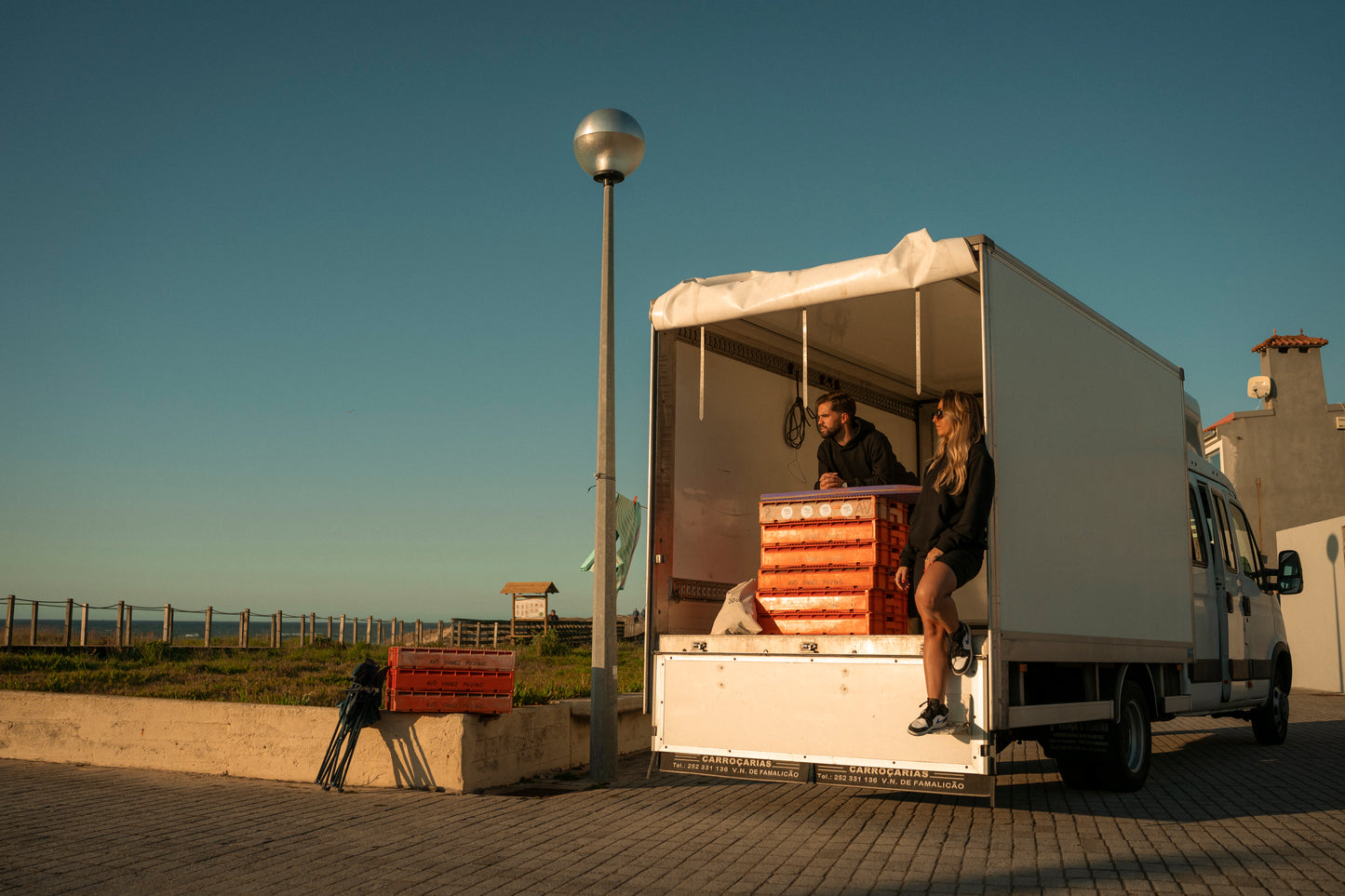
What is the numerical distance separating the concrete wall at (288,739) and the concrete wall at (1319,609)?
1688cm

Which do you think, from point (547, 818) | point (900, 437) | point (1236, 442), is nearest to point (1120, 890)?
point (547, 818)

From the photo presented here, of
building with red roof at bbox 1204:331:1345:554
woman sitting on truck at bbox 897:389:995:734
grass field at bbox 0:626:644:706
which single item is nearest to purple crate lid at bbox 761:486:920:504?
woman sitting on truck at bbox 897:389:995:734

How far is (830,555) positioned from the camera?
22.8 feet

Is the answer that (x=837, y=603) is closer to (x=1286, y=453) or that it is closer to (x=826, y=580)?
(x=826, y=580)

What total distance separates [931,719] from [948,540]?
3.35 ft

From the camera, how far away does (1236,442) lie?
32719 mm

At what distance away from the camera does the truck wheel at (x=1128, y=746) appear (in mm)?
7676

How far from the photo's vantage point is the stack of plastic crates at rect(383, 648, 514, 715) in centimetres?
805

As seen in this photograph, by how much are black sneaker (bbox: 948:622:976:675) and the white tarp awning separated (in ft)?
6.82

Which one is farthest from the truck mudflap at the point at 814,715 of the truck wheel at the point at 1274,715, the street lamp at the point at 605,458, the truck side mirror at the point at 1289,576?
the truck wheel at the point at 1274,715

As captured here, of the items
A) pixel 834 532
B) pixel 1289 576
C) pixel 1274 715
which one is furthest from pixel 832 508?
pixel 1274 715

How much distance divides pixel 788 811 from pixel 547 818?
163cm

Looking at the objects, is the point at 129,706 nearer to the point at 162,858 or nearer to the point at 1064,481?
the point at 162,858

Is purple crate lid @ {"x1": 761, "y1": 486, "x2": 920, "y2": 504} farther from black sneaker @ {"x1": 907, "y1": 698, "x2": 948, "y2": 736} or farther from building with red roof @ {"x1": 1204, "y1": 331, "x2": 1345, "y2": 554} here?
building with red roof @ {"x1": 1204, "y1": 331, "x2": 1345, "y2": 554}
